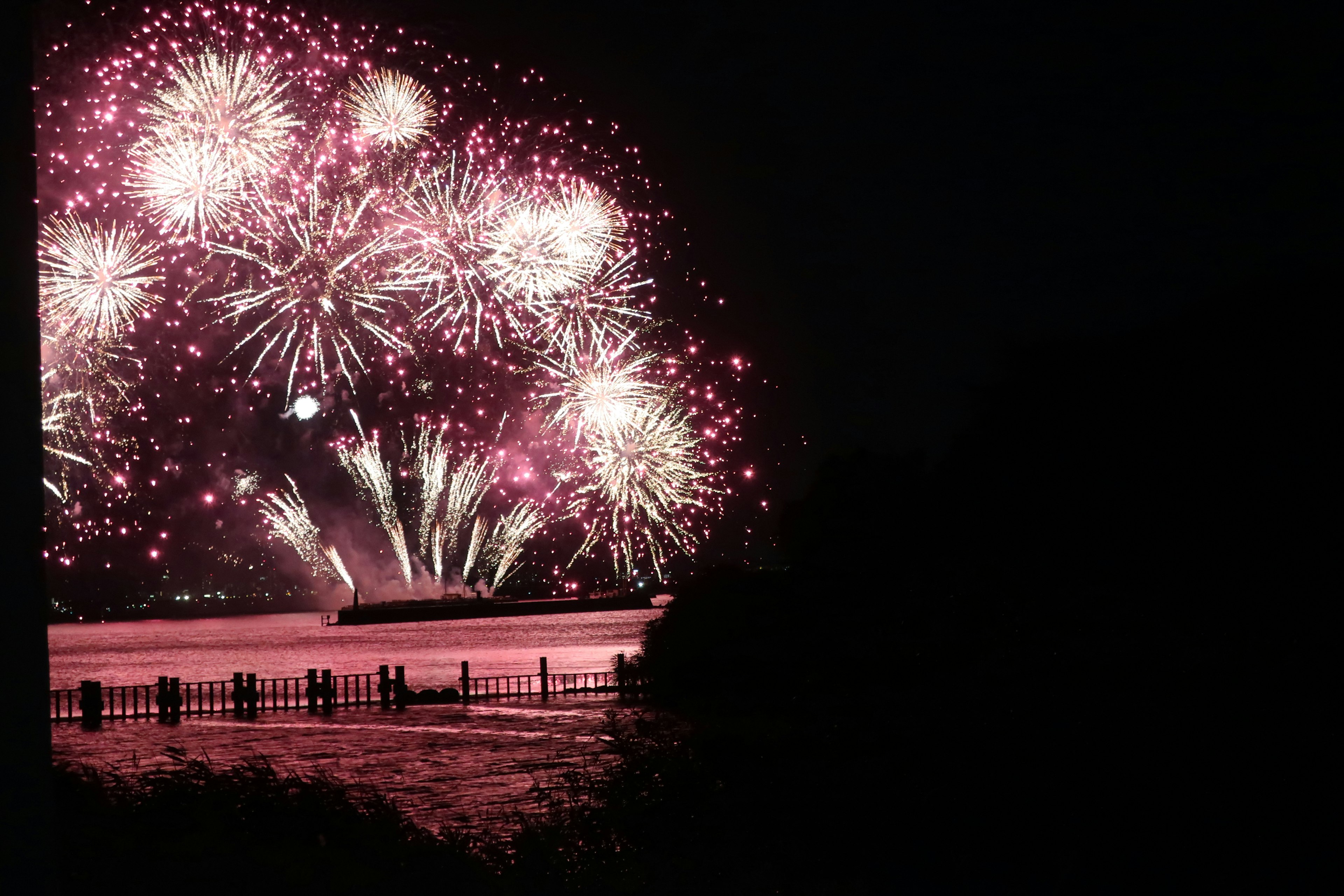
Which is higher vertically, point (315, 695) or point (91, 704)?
point (91, 704)

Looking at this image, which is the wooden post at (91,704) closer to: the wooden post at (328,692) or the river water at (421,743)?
the river water at (421,743)

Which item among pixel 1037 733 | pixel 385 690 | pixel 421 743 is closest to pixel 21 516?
pixel 1037 733

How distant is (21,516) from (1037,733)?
887 centimetres

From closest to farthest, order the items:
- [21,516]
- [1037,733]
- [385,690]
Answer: [21,516] < [1037,733] < [385,690]

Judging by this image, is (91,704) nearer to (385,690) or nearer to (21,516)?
(385,690)

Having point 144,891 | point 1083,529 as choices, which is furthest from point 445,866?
point 1083,529

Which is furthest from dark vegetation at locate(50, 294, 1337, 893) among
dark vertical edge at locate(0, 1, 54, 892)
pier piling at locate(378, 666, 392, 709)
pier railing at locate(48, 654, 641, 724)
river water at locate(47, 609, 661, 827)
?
pier piling at locate(378, 666, 392, 709)

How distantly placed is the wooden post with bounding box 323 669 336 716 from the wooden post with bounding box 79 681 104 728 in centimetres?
427

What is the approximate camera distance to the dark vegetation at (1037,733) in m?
7.52

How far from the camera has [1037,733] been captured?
9836 millimetres

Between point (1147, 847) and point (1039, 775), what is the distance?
127 cm

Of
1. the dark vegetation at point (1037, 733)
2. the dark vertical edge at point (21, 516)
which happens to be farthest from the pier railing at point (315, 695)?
the dark vertical edge at point (21, 516)

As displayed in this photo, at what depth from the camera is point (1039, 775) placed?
913 cm

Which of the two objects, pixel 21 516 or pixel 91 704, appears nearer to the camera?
pixel 21 516
